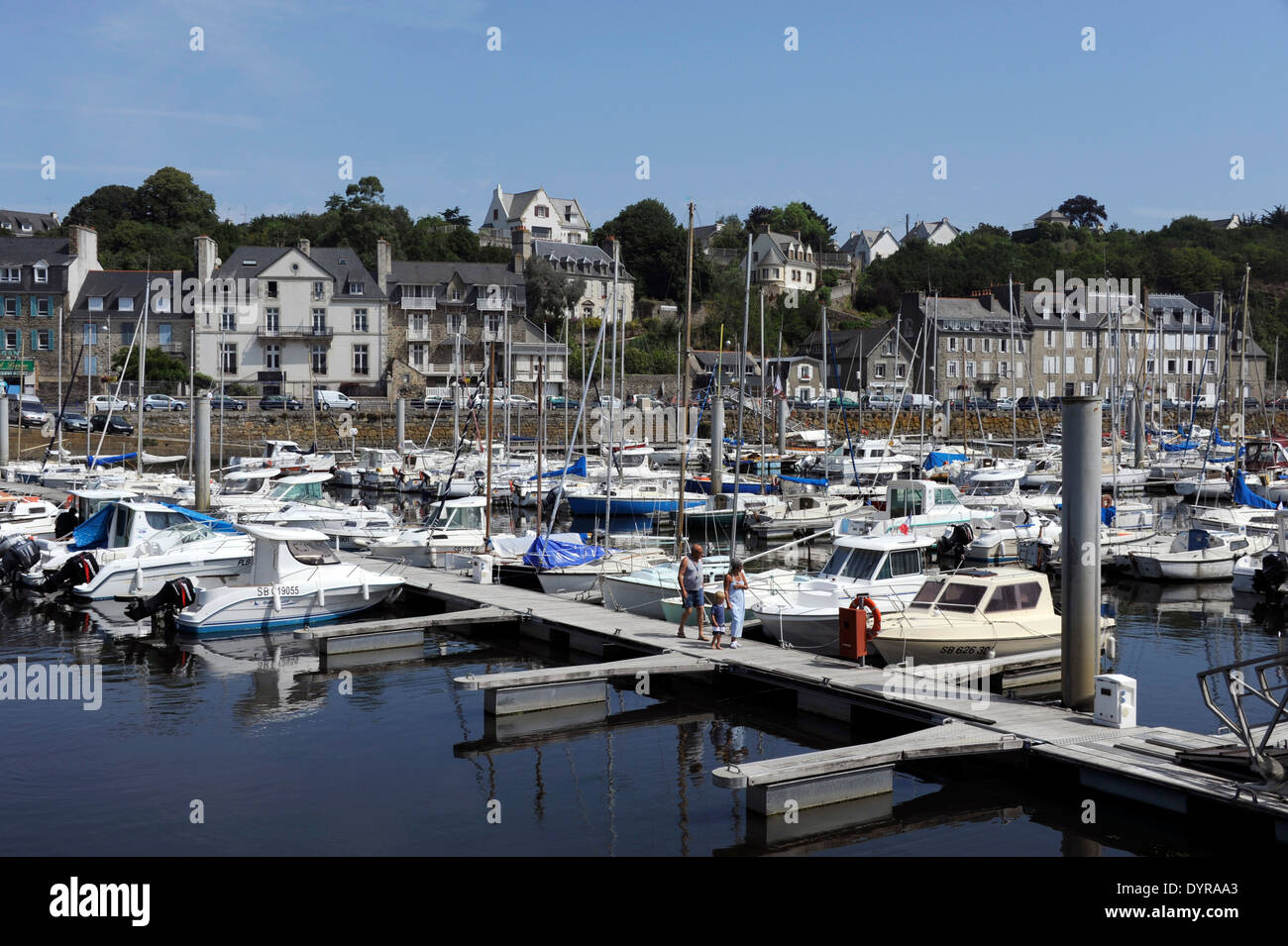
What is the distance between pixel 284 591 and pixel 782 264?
123m

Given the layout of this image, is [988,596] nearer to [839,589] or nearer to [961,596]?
[961,596]

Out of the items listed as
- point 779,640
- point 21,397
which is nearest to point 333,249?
point 21,397

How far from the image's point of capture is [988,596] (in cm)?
2184

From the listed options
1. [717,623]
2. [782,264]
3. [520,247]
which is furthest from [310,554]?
[782,264]

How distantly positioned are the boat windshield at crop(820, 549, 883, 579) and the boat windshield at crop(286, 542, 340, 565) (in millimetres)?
11000

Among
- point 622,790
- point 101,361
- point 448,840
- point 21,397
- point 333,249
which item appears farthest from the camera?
point 333,249

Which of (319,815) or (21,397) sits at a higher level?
(21,397)

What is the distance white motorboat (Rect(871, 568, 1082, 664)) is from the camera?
21.1 m

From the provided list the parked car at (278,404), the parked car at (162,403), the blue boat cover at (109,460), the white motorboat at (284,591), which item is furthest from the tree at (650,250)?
the white motorboat at (284,591)

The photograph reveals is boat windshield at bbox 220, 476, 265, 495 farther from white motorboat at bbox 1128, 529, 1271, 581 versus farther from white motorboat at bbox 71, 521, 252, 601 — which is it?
white motorboat at bbox 1128, 529, 1271, 581

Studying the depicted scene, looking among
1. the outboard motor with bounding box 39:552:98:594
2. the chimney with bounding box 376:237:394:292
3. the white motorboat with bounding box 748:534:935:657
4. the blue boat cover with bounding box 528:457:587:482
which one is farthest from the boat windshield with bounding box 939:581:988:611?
the chimney with bounding box 376:237:394:292
